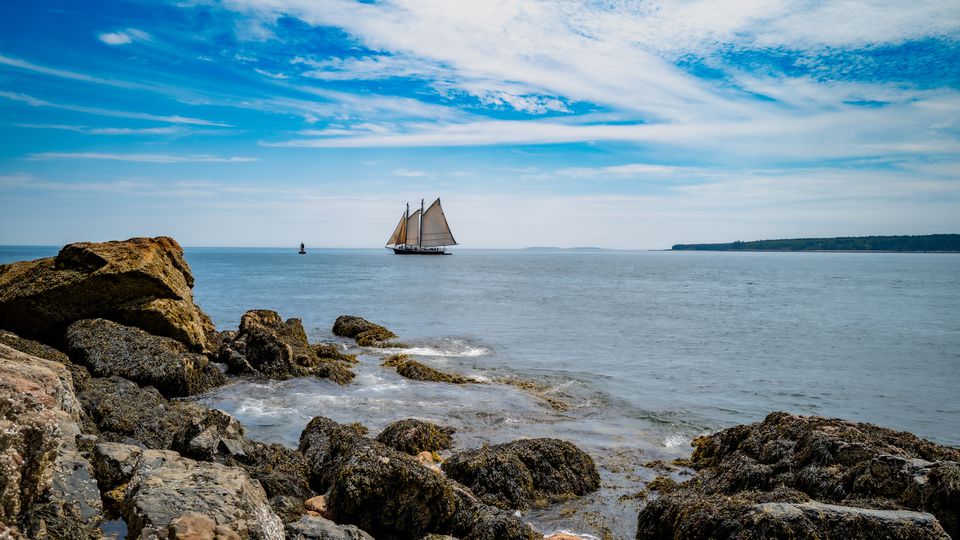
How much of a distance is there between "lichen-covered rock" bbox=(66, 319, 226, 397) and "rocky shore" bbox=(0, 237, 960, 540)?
40 mm

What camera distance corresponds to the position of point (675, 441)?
Result: 36.8 feet

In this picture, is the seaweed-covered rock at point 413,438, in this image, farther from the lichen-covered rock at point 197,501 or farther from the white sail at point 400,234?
the white sail at point 400,234

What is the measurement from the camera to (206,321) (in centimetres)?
1914

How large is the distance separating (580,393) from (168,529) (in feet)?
41.5

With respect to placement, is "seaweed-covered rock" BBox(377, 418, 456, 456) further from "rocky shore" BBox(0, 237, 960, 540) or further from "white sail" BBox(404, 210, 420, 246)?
"white sail" BBox(404, 210, 420, 246)

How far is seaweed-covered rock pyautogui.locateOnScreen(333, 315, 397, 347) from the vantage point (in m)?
22.1

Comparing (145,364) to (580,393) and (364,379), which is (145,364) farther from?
(580,393)

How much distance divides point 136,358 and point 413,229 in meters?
122

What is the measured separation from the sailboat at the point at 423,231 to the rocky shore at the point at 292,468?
365ft

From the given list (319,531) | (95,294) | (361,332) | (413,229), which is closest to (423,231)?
(413,229)

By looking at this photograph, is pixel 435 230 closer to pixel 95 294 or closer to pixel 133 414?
pixel 95 294

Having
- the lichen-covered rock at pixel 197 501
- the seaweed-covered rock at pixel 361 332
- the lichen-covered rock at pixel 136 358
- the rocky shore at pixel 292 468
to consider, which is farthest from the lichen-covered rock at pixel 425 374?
the lichen-covered rock at pixel 197 501

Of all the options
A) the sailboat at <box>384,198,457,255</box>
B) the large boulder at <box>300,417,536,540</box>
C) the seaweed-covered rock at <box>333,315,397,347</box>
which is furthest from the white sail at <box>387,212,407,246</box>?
the large boulder at <box>300,417,536,540</box>

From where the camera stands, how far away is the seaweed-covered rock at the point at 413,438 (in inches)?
371
